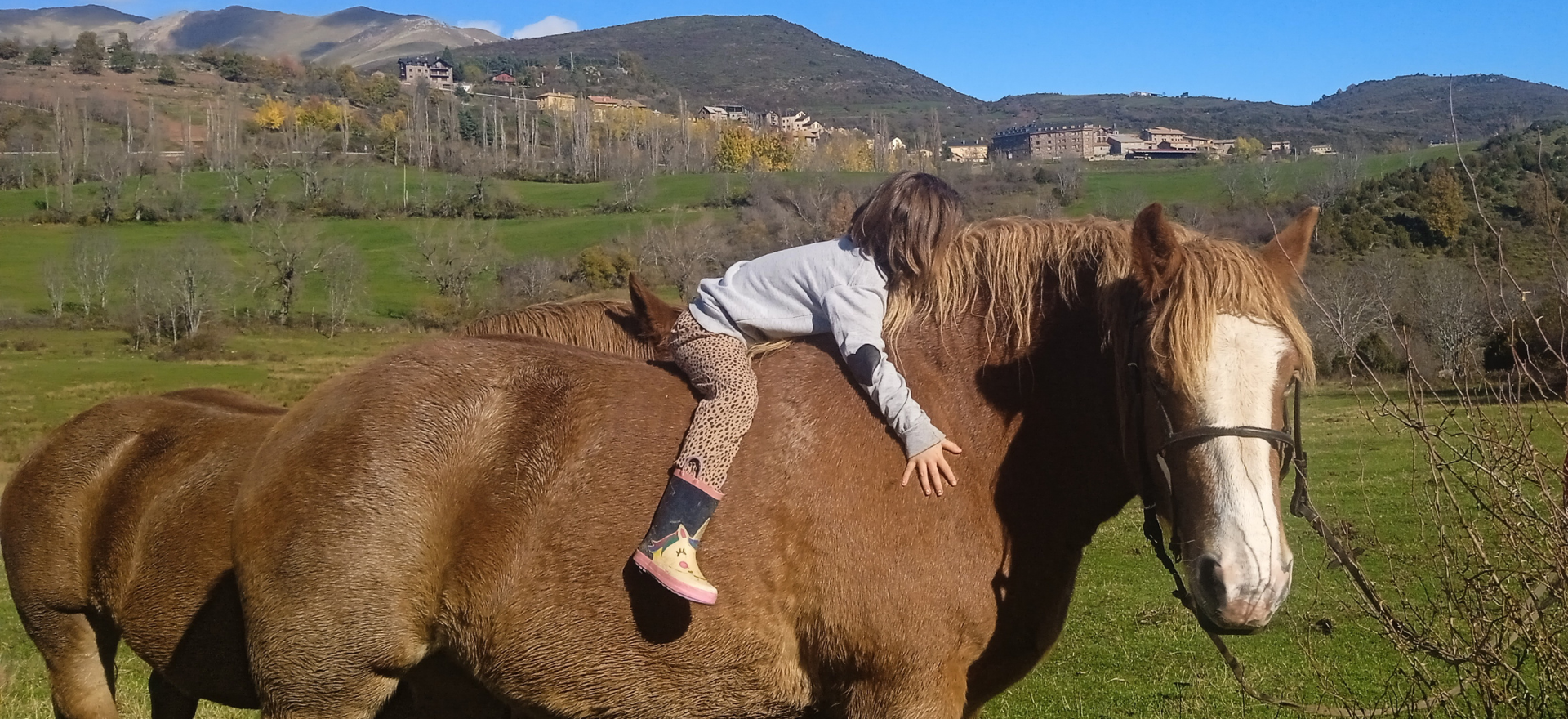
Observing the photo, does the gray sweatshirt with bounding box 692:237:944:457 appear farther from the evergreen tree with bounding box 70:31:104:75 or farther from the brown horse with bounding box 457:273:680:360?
the evergreen tree with bounding box 70:31:104:75

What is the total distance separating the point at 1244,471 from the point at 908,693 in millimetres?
1118

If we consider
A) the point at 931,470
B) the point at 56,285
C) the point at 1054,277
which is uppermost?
the point at 1054,277

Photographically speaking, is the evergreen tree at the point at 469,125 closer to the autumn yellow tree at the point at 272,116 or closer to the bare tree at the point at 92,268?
the autumn yellow tree at the point at 272,116

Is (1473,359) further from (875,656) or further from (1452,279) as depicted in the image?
(1452,279)

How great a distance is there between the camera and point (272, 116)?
122 metres

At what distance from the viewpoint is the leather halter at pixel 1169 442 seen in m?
2.62

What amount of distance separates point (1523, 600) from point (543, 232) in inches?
2765

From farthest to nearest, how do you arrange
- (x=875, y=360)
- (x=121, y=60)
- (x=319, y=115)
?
(x=121, y=60) → (x=319, y=115) → (x=875, y=360)

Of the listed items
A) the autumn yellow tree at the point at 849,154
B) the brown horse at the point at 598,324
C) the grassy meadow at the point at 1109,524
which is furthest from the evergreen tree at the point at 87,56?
the brown horse at the point at 598,324

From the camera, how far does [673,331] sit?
3564mm

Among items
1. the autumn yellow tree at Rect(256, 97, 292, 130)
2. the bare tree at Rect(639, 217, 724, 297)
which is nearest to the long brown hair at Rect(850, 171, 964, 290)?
the bare tree at Rect(639, 217, 724, 297)

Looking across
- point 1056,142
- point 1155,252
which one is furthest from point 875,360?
point 1056,142

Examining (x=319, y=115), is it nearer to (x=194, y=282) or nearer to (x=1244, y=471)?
(x=194, y=282)

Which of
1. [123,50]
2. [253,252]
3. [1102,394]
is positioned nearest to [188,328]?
[253,252]
